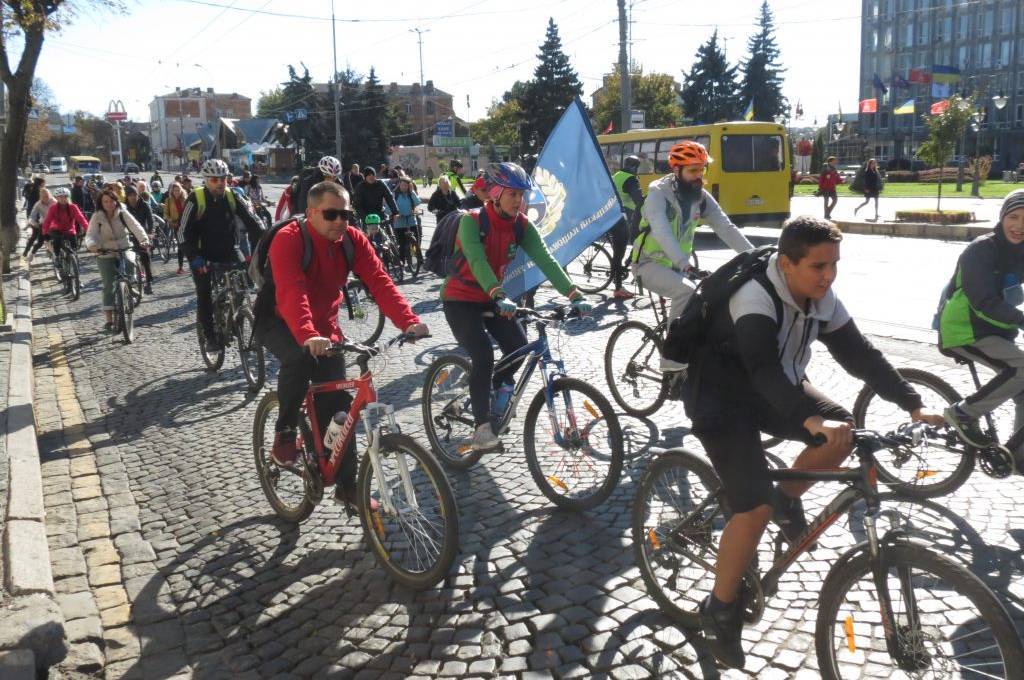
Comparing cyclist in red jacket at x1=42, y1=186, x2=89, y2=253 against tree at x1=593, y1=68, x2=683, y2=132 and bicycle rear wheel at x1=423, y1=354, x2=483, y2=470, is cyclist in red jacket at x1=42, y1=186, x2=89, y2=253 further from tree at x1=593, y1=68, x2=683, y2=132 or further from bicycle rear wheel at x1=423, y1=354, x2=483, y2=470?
tree at x1=593, y1=68, x2=683, y2=132

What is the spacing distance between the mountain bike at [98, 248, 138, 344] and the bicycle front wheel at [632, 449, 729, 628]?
28.0 ft

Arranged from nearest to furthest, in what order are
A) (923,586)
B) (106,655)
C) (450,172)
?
(923,586) < (106,655) < (450,172)

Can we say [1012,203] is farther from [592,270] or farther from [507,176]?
[592,270]

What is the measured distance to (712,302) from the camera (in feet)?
9.52

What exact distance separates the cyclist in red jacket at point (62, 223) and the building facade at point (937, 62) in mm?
67394

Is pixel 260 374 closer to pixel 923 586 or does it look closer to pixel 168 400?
pixel 168 400

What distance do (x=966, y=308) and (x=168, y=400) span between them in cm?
622

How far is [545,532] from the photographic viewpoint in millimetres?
4453

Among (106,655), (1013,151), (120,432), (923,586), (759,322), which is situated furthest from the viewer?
(1013,151)

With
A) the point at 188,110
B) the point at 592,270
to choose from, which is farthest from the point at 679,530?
the point at 188,110

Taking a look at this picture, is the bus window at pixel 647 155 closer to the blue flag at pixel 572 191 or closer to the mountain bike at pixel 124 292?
the mountain bike at pixel 124 292

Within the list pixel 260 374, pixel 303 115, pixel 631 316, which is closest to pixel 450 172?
pixel 631 316

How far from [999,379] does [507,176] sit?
2765mm

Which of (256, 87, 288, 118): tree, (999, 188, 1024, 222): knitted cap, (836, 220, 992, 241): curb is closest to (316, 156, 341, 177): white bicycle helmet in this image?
(999, 188, 1024, 222): knitted cap
